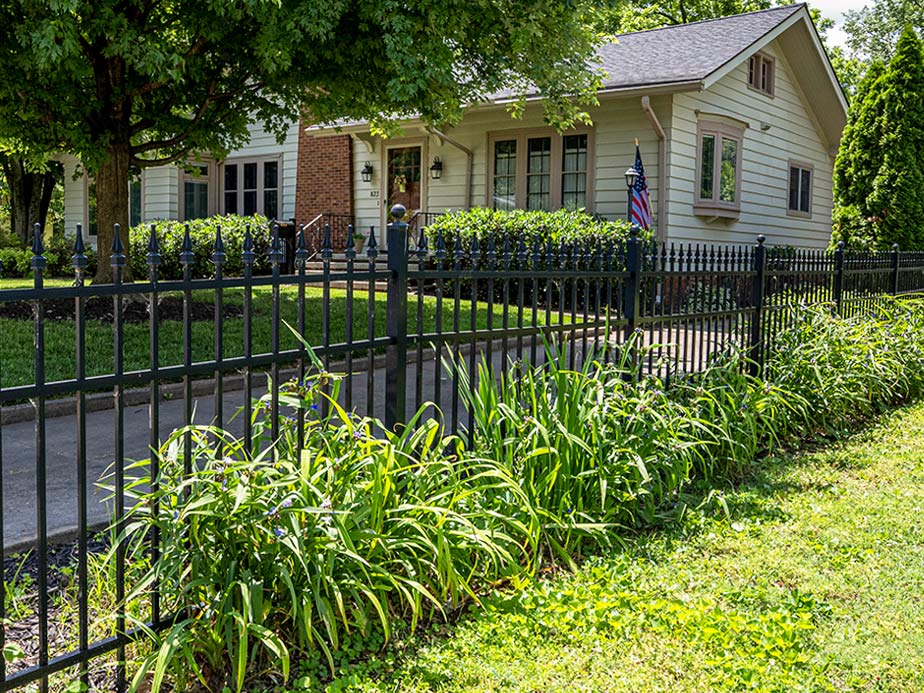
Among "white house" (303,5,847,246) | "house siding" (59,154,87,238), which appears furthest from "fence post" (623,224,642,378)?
"house siding" (59,154,87,238)

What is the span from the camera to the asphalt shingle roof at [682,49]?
1573cm

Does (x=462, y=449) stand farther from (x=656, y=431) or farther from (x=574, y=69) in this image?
(x=574, y=69)

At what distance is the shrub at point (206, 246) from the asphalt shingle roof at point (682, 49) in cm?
755

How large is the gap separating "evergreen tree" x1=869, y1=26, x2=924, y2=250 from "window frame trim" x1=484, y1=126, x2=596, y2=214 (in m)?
5.00

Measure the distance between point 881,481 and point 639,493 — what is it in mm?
2119

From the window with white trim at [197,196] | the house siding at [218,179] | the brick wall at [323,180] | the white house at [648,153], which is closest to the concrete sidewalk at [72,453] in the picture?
the white house at [648,153]

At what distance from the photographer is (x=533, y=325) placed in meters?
5.22

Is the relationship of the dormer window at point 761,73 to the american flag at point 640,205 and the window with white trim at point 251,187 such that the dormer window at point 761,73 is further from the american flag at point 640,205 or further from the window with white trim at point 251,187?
the window with white trim at point 251,187

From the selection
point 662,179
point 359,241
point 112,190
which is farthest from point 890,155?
point 112,190

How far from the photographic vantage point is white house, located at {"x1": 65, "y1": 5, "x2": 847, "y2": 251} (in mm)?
16438

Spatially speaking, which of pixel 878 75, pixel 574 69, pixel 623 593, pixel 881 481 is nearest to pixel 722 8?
pixel 878 75

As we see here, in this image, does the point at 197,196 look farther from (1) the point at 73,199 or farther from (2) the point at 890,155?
(2) the point at 890,155

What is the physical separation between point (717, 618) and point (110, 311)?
970 cm

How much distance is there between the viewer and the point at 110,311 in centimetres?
1151
